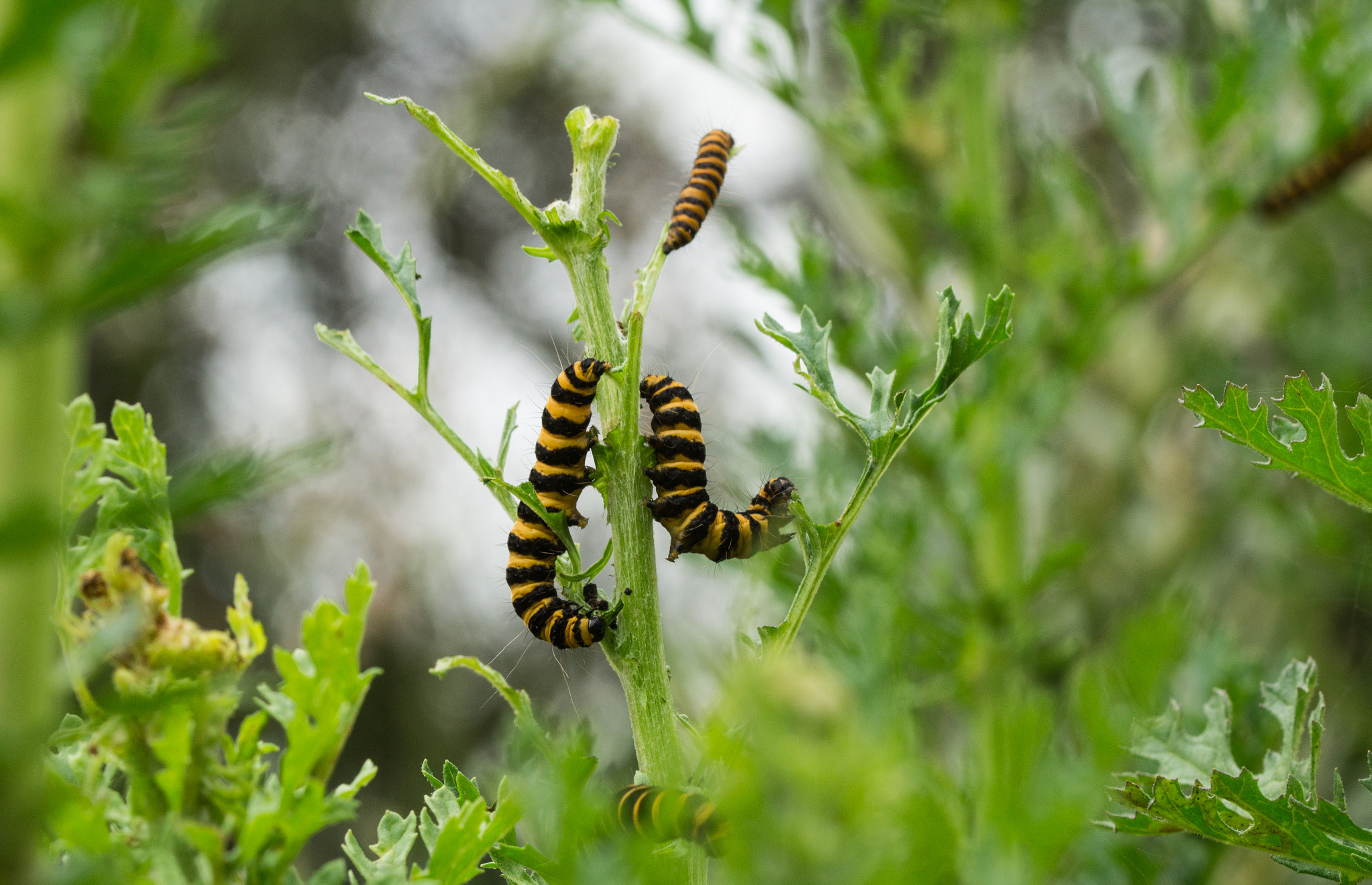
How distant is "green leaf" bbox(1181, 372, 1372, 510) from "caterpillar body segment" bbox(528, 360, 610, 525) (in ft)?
2.65

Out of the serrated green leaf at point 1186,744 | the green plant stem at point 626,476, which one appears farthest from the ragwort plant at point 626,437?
the serrated green leaf at point 1186,744

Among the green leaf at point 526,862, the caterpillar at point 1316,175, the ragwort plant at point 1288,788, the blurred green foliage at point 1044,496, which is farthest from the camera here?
the caterpillar at point 1316,175

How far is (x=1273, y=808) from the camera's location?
1296mm

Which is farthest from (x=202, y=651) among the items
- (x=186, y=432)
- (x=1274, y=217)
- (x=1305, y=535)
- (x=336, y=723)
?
(x=186, y=432)

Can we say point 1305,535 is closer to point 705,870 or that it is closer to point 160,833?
point 705,870

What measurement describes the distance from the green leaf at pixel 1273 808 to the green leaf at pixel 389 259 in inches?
46.8

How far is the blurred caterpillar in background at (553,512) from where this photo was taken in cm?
133

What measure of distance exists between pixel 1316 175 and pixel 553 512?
10.1 feet

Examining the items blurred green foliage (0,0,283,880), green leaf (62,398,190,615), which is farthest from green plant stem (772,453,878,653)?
blurred green foliage (0,0,283,880)

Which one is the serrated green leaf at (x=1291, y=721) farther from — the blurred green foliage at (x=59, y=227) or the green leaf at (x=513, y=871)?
the blurred green foliage at (x=59, y=227)

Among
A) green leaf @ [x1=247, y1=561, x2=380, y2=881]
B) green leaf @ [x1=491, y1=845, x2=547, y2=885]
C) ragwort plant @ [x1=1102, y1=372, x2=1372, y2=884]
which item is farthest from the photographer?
ragwort plant @ [x1=1102, y1=372, x2=1372, y2=884]

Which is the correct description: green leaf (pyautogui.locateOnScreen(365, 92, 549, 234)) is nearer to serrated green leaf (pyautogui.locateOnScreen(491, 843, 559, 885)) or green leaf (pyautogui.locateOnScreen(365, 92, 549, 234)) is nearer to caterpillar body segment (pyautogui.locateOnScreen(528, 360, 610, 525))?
caterpillar body segment (pyautogui.locateOnScreen(528, 360, 610, 525))

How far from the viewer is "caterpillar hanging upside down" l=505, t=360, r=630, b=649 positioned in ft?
4.36

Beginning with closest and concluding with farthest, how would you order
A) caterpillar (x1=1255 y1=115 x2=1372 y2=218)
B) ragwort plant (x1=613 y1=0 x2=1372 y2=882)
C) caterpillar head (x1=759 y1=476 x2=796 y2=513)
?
1. caterpillar head (x1=759 y1=476 x2=796 y2=513)
2. ragwort plant (x1=613 y1=0 x2=1372 y2=882)
3. caterpillar (x1=1255 y1=115 x2=1372 y2=218)
